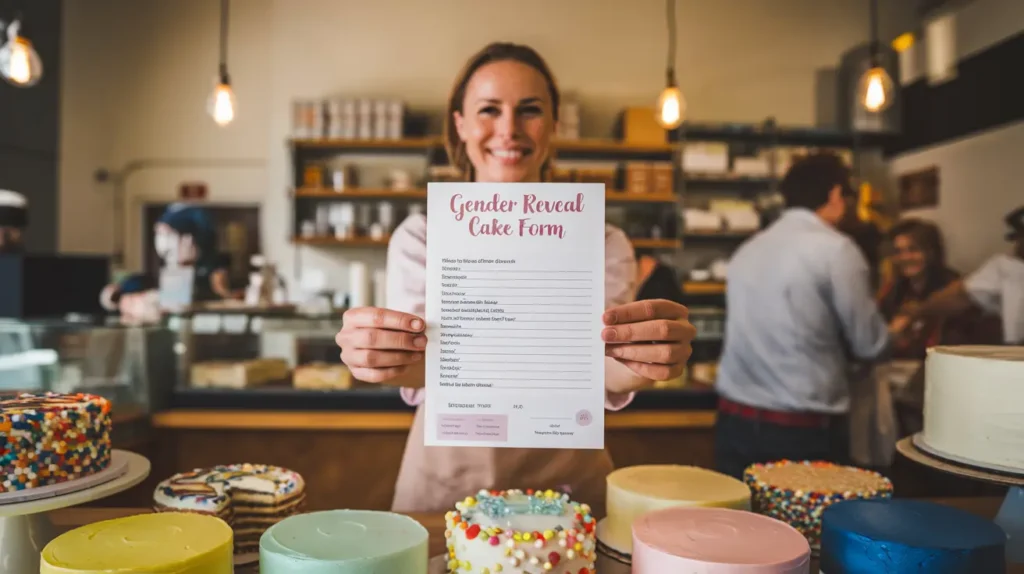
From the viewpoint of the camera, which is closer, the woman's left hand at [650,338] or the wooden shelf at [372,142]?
the woman's left hand at [650,338]

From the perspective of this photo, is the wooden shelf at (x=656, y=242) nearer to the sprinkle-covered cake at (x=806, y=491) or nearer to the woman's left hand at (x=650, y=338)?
the sprinkle-covered cake at (x=806, y=491)

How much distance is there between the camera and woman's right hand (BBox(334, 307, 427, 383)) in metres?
1.06

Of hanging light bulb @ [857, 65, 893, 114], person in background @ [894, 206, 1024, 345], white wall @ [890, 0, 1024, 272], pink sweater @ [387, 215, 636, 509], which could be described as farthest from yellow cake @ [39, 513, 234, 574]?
white wall @ [890, 0, 1024, 272]

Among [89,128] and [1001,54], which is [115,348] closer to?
[89,128]

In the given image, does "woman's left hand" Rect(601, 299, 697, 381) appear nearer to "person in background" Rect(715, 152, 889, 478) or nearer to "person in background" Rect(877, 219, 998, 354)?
"person in background" Rect(715, 152, 889, 478)

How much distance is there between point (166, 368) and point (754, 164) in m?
4.59

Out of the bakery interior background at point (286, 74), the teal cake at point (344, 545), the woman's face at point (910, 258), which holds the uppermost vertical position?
the bakery interior background at point (286, 74)

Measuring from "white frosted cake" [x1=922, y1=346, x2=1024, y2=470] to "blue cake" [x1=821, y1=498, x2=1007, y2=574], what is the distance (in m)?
0.17

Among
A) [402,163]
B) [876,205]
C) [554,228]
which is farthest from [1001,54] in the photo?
[554,228]

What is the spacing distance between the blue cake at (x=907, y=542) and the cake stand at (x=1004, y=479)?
9 centimetres

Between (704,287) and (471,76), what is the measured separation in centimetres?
438

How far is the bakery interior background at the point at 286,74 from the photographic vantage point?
591 cm

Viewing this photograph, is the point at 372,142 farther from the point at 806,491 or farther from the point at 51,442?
the point at 806,491

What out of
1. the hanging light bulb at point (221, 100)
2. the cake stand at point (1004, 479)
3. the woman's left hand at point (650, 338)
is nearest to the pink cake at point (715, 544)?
the woman's left hand at point (650, 338)
